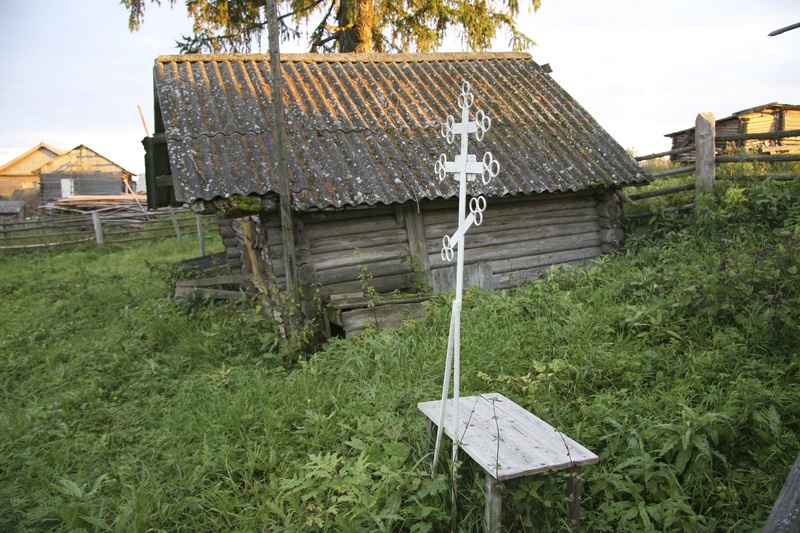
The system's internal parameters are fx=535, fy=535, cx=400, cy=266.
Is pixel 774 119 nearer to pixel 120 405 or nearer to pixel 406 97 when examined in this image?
pixel 406 97

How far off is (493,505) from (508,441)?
367 millimetres

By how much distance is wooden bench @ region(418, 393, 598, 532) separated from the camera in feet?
9.18

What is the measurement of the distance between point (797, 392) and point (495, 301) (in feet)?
10.4

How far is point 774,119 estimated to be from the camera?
21375 mm

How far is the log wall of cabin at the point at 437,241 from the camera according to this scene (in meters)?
6.83

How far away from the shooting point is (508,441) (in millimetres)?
3080

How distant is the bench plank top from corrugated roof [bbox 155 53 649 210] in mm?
3606

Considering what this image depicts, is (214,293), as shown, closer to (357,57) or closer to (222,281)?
(222,281)

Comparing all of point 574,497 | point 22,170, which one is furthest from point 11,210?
point 574,497

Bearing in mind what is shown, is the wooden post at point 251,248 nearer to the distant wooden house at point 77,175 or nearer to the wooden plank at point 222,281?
the wooden plank at point 222,281

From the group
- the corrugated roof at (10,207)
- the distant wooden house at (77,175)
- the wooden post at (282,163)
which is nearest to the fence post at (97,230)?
the wooden post at (282,163)

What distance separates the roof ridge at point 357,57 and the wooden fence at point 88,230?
7.84 metres

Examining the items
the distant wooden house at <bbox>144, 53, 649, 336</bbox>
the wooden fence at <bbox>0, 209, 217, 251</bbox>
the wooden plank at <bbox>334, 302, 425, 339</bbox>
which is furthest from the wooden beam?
the wooden fence at <bbox>0, 209, 217, 251</bbox>

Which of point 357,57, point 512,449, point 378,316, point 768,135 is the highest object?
point 357,57
